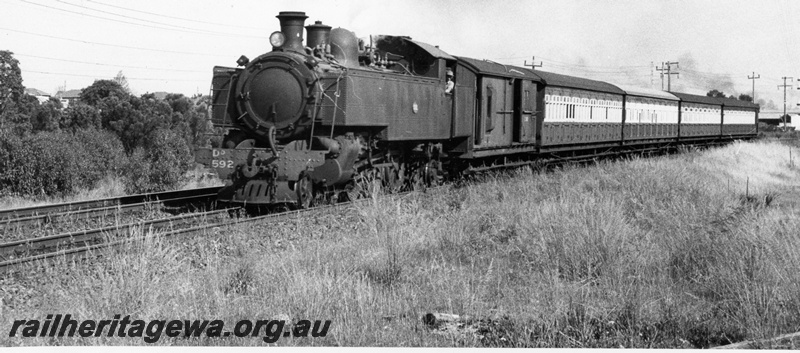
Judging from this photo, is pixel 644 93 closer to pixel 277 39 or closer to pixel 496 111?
pixel 496 111

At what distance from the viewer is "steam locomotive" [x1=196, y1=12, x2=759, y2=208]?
40.4 ft

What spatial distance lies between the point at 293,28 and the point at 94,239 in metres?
5.05

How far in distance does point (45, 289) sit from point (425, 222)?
481 centimetres

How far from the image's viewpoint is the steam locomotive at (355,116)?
1232cm

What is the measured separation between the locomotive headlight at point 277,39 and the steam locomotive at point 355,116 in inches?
0.8

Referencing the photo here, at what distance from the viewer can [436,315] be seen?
20.5ft

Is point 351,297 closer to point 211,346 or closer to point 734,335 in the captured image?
point 211,346

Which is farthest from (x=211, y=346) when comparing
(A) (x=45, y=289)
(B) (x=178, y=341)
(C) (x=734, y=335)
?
(C) (x=734, y=335)

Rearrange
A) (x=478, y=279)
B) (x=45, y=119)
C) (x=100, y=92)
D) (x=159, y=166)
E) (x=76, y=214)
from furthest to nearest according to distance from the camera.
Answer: (x=100, y=92), (x=45, y=119), (x=159, y=166), (x=76, y=214), (x=478, y=279)

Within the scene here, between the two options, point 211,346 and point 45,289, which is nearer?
point 211,346

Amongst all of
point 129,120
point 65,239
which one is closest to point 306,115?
point 65,239

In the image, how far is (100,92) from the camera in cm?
2911

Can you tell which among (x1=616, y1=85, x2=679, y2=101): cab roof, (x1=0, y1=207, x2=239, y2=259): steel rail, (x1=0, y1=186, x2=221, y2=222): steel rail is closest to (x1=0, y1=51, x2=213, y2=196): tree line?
(x1=0, y1=186, x2=221, y2=222): steel rail

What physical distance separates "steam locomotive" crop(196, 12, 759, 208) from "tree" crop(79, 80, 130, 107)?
15.4 metres
